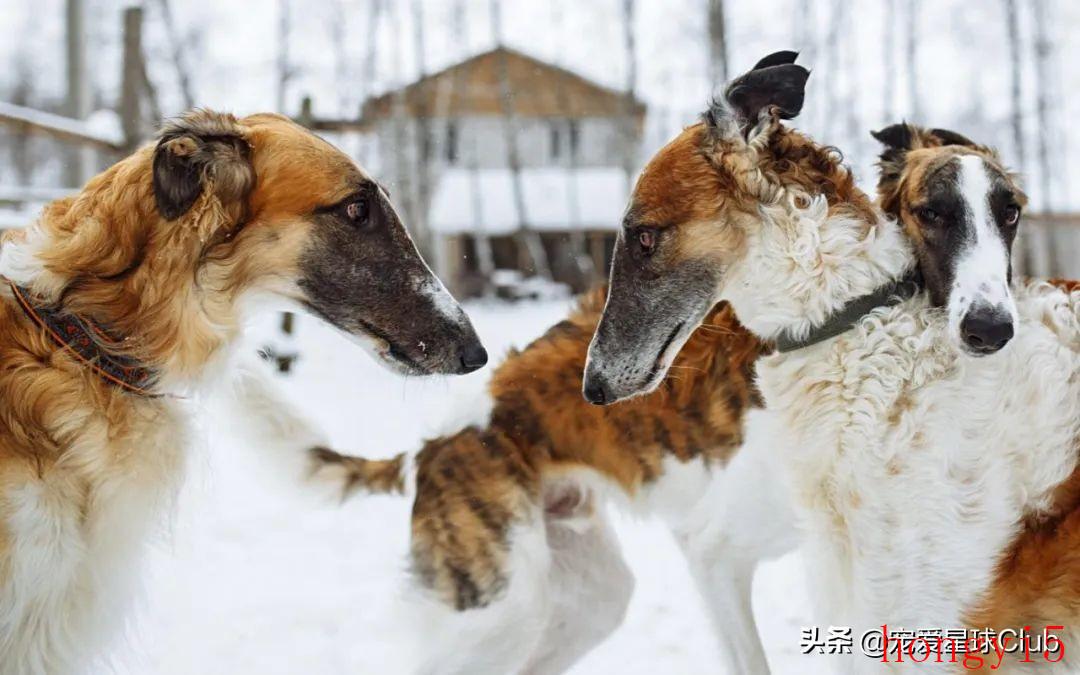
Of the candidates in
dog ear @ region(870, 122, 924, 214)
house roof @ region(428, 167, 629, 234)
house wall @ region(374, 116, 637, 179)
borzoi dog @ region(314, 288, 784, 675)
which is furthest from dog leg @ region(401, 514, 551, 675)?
house wall @ region(374, 116, 637, 179)

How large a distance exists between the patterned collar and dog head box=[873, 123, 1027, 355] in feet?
7.29

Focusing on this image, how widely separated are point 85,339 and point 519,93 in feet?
123

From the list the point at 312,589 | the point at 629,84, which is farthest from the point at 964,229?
the point at 629,84

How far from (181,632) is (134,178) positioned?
274cm

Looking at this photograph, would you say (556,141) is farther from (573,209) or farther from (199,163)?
(199,163)

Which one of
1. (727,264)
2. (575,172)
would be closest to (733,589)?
(727,264)

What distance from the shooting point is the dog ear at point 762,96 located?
2.78 meters

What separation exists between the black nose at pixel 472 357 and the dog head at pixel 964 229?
4.24ft

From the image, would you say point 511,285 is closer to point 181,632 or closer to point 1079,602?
point 181,632

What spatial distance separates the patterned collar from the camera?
2.69 m

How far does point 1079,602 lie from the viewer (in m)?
2.34

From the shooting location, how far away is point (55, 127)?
830cm

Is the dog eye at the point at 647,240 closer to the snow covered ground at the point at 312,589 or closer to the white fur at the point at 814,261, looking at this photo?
the white fur at the point at 814,261

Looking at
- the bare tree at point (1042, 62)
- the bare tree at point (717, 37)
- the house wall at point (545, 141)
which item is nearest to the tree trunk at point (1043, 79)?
the bare tree at point (1042, 62)
